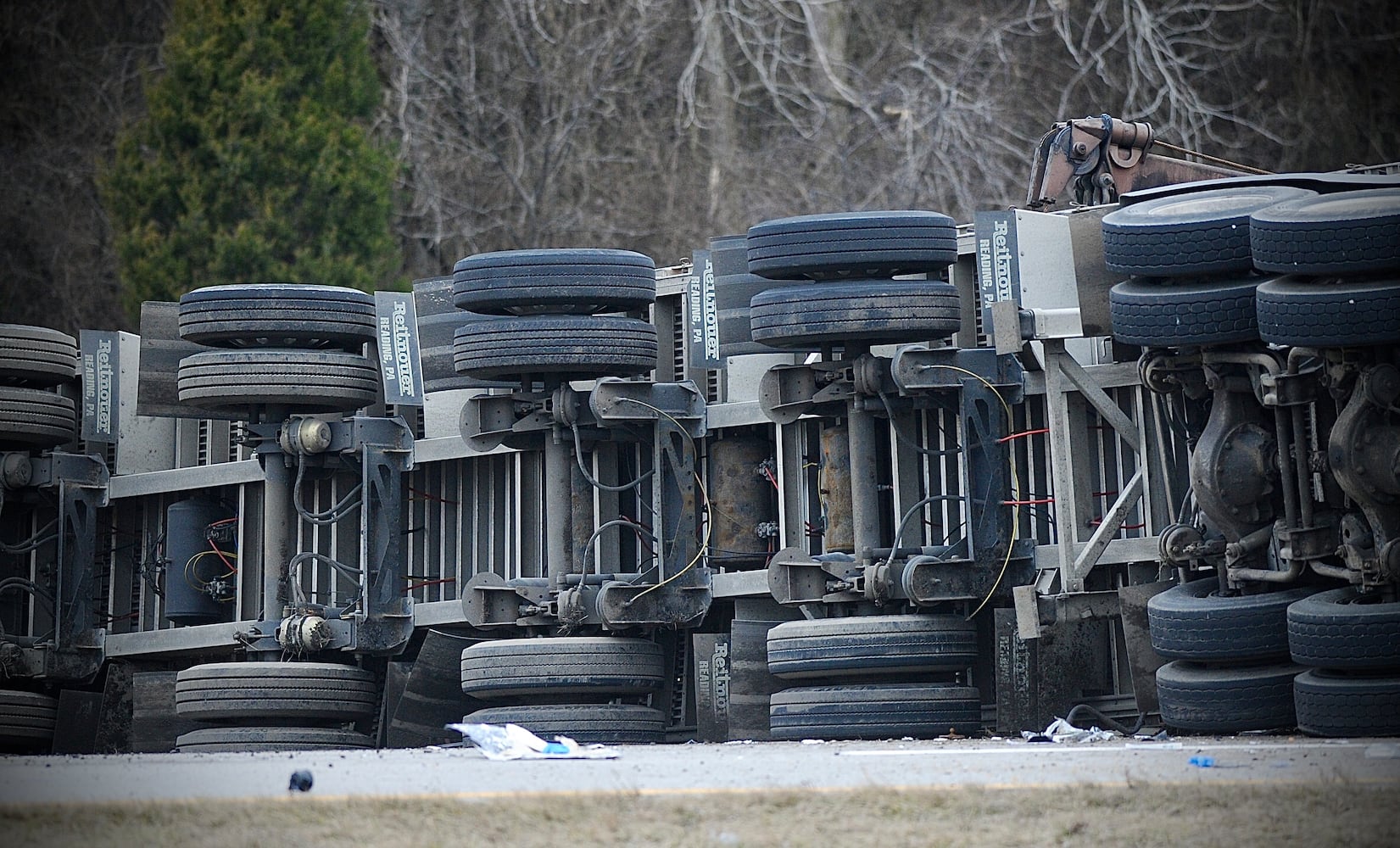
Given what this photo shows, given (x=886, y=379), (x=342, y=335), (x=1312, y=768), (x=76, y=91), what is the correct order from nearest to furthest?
(x=1312, y=768), (x=886, y=379), (x=342, y=335), (x=76, y=91)

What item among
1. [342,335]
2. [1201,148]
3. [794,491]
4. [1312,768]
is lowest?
[1312,768]

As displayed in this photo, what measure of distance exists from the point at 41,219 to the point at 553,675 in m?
20.8

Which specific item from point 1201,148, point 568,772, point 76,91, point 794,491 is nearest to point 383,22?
point 76,91

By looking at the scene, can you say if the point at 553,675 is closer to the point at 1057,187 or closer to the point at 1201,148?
the point at 1057,187

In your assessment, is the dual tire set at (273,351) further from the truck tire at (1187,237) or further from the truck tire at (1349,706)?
the truck tire at (1349,706)

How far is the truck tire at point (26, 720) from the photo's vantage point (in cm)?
1575

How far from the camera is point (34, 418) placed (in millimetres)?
15984

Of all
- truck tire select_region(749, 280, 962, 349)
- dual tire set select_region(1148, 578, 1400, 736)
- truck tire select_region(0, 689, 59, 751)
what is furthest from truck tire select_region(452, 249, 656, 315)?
truck tire select_region(0, 689, 59, 751)

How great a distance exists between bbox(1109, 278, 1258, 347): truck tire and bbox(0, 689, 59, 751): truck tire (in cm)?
882

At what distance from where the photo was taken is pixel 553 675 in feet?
43.5

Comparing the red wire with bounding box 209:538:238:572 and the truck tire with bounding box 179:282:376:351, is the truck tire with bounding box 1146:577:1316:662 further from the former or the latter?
the red wire with bounding box 209:538:238:572

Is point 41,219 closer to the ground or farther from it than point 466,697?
farther from it

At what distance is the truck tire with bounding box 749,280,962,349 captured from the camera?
40.8 feet

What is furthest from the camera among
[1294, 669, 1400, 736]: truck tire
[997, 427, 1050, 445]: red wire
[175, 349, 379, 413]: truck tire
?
[175, 349, 379, 413]: truck tire
